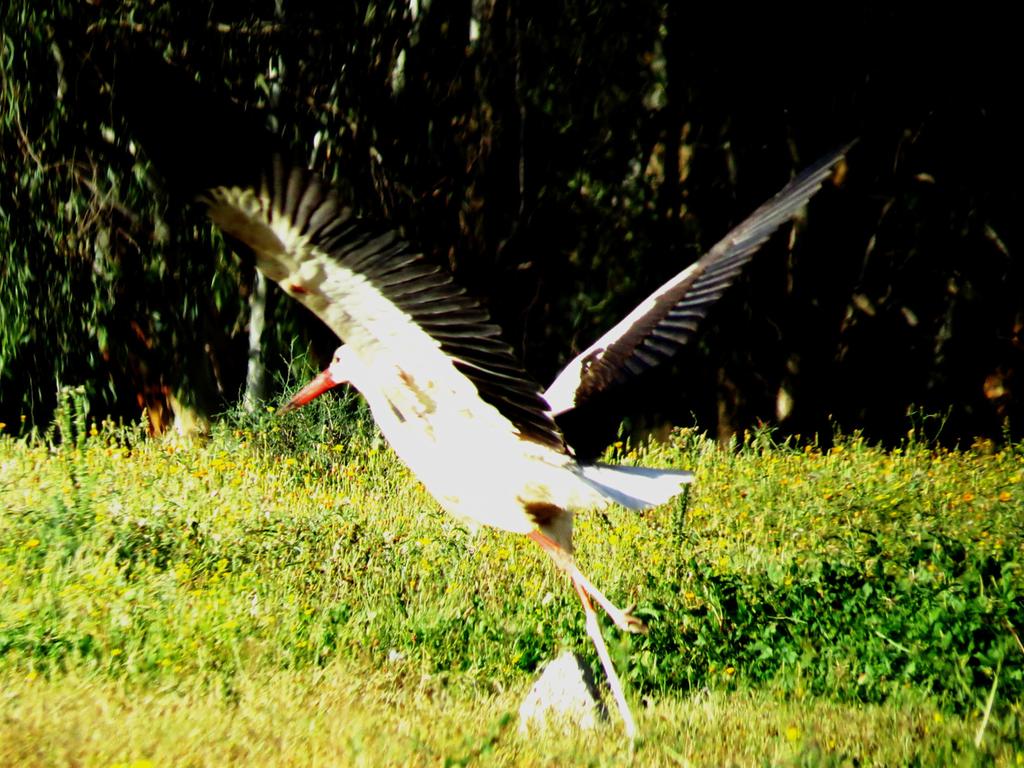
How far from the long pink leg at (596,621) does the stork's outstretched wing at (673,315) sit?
700 millimetres

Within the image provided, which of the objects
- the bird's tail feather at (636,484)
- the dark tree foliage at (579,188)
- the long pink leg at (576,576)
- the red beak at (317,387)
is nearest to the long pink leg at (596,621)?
the long pink leg at (576,576)

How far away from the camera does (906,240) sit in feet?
39.2

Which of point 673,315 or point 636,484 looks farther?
point 673,315

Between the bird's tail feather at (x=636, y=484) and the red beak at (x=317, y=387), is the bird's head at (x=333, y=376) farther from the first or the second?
the bird's tail feather at (x=636, y=484)

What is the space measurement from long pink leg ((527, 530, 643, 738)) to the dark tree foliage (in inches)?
217

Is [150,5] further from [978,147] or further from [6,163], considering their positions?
[978,147]

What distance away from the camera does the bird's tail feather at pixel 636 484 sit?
483 cm

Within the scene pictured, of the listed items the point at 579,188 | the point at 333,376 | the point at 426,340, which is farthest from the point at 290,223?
the point at 579,188

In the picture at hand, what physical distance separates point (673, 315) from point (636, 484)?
1.31 m

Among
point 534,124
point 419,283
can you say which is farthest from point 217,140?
point 534,124

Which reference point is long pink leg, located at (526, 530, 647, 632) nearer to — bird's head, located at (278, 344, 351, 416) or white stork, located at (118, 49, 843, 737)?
white stork, located at (118, 49, 843, 737)

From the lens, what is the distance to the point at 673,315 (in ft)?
20.1

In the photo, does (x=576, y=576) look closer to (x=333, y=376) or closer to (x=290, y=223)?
(x=333, y=376)

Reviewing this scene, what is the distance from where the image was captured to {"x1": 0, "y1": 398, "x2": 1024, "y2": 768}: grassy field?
4.51m
